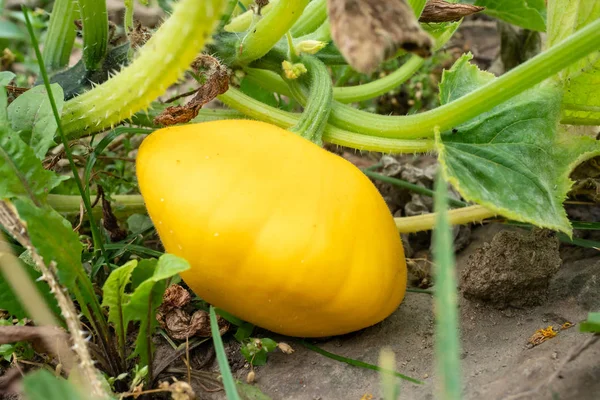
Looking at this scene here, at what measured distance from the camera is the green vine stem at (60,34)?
1674 millimetres

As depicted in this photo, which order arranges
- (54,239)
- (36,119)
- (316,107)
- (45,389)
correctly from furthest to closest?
(316,107)
(36,119)
(54,239)
(45,389)

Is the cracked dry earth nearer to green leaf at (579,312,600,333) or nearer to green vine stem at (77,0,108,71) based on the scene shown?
green leaf at (579,312,600,333)

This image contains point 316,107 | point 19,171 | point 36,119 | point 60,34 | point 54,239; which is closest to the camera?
point 54,239

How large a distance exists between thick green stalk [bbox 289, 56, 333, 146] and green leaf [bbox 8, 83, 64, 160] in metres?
0.49

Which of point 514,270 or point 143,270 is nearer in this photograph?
point 143,270

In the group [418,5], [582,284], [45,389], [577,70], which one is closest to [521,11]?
[577,70]

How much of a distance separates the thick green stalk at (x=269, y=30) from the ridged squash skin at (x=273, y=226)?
0.71 ft

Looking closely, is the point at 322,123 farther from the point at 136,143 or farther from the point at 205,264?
the point at 136,143

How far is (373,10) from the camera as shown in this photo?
100 centimetres

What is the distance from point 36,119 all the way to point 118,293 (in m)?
0.44

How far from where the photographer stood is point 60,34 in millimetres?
1691

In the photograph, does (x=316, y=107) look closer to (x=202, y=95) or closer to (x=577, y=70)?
(x=202, y=95)

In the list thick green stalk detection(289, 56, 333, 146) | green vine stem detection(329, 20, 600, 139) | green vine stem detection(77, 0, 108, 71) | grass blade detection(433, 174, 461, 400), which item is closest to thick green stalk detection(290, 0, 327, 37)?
thick green stalk detection(289, 56, 333, 146)

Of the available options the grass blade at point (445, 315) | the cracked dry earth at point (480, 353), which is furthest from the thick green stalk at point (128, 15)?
the grass blade at point (445, 315)
